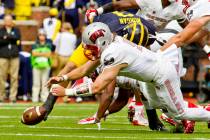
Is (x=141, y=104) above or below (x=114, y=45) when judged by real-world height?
below

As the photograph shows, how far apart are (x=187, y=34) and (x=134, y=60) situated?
1067 millimetres

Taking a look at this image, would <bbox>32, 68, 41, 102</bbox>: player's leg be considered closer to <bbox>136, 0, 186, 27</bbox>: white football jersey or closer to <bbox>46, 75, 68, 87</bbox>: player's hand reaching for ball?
<bbox>136, 0, 186, 27</bbox>: white football jersey

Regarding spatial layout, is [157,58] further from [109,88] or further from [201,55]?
[201,55]

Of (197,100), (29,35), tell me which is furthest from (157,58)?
(29,35)

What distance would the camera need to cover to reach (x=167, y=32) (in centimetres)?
1154

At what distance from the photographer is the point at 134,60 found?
9516 mm

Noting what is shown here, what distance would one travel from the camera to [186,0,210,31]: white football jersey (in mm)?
10758

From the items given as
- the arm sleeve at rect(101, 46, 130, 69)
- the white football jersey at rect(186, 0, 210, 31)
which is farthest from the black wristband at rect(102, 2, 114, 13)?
the arm sleeve at rect(101, 46, 130, 69)

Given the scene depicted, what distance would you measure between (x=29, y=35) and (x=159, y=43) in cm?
1184

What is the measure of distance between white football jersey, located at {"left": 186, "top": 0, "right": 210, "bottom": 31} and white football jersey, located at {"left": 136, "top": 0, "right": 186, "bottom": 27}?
1.96 feet

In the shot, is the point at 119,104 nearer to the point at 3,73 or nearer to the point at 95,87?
the point at 95,87

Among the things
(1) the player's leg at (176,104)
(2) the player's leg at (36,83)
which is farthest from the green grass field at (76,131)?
(2) the player's leg at (36,83)

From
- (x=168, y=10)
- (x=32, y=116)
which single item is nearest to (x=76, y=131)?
(x=32, y=116)

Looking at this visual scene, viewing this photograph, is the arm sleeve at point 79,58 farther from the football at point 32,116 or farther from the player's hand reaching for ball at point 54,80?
the player's hand reaching for ball at point 54,80
